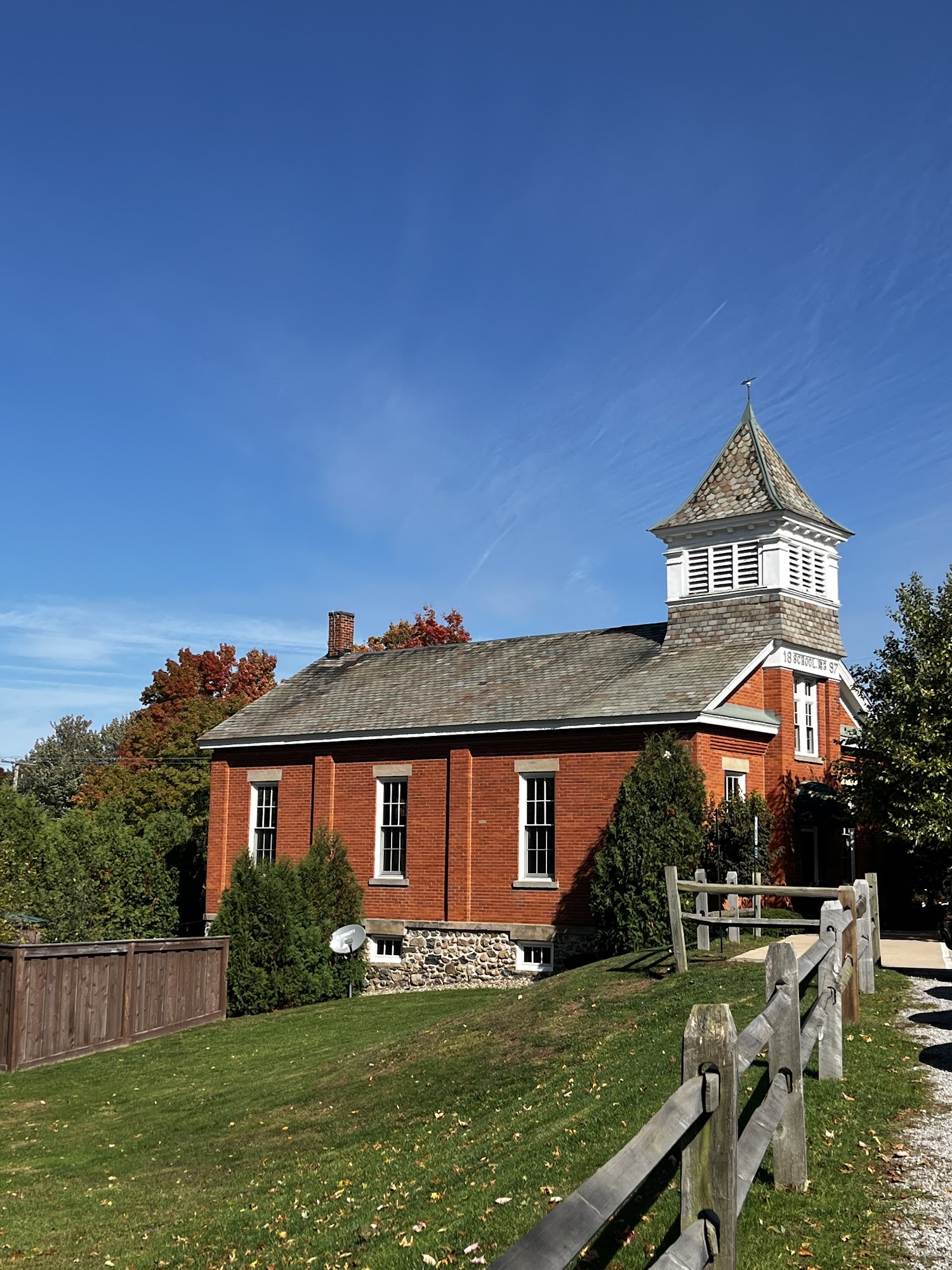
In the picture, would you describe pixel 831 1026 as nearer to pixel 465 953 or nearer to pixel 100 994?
pixel 100 994

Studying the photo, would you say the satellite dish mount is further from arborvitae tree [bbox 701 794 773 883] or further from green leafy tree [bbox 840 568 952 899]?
green leafy tree [bbox 840 568 952 899]

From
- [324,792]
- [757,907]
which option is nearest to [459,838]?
[324,792]

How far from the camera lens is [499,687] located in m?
→ 29.8

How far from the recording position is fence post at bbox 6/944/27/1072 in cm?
1964

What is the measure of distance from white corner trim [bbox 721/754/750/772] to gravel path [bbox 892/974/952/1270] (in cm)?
1276

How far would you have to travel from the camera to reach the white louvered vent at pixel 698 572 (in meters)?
29.5

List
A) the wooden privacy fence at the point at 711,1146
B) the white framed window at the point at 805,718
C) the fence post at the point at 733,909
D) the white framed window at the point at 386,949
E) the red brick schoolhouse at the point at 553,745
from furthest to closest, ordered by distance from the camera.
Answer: the white framed window at the point at 386,949
the white framed window at the point at 805,718
the red brick schoolhouse at the point at 553,745
the fence post at the point at 733,909
the wooden privacy fence at the point at 711,1146

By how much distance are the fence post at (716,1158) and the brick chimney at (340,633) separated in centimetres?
3276

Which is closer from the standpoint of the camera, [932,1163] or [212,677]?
[932,1163]

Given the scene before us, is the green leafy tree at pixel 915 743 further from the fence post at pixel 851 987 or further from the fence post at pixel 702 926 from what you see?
the fence post at pixel 851 987

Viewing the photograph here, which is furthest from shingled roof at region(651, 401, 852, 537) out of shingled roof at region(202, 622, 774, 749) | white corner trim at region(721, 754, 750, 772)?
white corner trim at region(721, 754, 750, 772)

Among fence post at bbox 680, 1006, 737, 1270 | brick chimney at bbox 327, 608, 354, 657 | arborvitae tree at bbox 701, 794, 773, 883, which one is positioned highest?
brick chimney at bbox 327, 608, 354, 657

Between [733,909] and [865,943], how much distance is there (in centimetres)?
882

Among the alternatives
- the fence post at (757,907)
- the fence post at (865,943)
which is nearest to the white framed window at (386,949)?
the fence post at (757,907)
